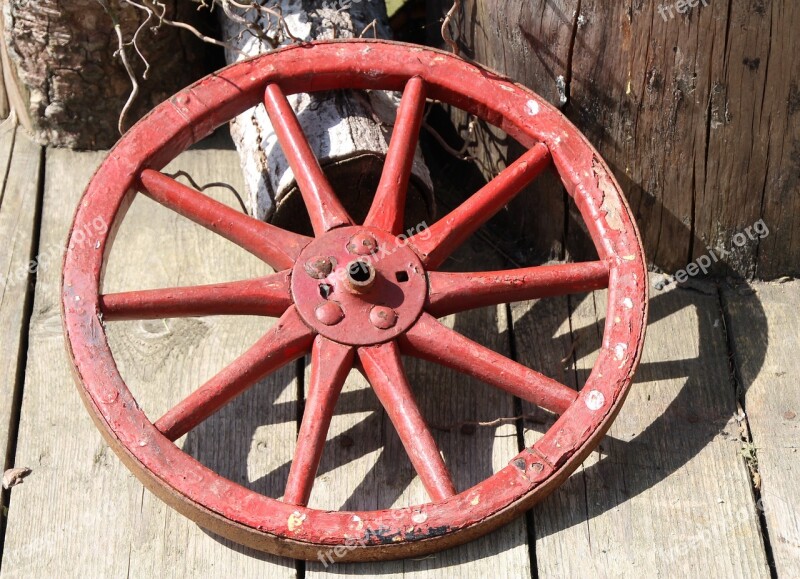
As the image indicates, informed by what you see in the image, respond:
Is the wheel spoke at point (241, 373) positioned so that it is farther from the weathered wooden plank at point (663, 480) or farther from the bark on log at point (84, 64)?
the bark on log at point (84, 64)

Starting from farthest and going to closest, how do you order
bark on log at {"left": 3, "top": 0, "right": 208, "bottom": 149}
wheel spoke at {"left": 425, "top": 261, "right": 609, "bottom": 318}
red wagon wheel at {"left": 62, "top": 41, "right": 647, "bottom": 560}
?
bark on log at {"left": 3, "top": 0, "right": 208, "bottom": 149} → wheel spoke at {"left": 425, "top": 261, "right": 609, "bottom": 318} → red wagon wheel at {"left": 62, "top": 41, "right": 647, "bottom": 560}

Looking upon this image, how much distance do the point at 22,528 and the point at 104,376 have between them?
385 millimetres

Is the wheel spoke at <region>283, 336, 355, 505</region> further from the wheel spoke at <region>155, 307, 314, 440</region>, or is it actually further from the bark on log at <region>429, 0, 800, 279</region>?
the bark on log at <region>429, 0, 800, 279</region>

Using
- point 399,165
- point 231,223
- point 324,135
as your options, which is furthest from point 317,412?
point 324,135

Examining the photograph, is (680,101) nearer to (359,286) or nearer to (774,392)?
(774,392)

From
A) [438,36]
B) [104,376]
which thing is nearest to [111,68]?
[438,36]

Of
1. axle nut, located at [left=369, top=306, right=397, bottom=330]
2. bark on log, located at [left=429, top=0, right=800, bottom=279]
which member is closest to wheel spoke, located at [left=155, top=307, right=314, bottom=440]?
axle nut, located at [left=369, top=306, right=397, bottom=330]

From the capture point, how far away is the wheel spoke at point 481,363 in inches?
84.4

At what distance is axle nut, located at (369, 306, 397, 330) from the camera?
7.15 feet

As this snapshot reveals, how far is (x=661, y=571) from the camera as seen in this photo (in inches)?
83.4

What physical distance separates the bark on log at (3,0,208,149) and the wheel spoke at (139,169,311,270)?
567 millimetres

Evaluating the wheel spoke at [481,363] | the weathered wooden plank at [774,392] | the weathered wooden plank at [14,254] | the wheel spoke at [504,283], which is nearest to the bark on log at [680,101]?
the weathered wooden plank at [774,392]

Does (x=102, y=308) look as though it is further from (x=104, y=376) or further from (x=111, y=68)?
(x=111, y=68)

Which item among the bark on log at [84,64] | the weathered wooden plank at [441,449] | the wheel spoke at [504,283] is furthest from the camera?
the bark on log at [84,64]
